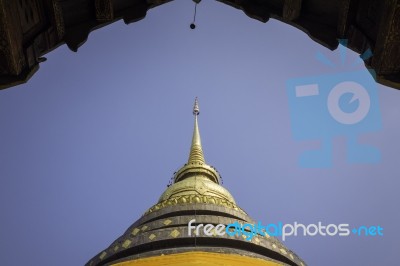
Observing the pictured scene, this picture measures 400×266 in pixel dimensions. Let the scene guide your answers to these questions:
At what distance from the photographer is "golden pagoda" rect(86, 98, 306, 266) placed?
10.3 m

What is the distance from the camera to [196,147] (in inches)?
969

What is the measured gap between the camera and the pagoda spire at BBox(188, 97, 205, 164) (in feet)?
74.8

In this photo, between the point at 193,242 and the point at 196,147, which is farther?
the point at 196,147

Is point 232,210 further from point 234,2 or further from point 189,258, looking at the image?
point 234,2

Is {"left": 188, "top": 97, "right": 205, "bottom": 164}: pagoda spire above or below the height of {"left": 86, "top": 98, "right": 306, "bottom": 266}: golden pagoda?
above

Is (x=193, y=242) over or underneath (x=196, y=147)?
underneath

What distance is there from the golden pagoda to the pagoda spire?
277 inches

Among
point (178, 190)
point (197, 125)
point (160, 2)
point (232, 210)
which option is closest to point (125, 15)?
point (160, 2)

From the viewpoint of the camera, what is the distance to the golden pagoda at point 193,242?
33.7ft

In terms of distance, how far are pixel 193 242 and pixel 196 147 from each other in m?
12.8

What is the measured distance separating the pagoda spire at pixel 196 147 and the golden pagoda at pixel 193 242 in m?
7.03

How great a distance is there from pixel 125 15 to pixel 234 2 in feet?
4.55

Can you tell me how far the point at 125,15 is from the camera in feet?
20.4

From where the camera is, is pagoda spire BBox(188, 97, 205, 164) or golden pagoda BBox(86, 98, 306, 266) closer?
golden pagoda BBox(86, 98, 306, 266)
